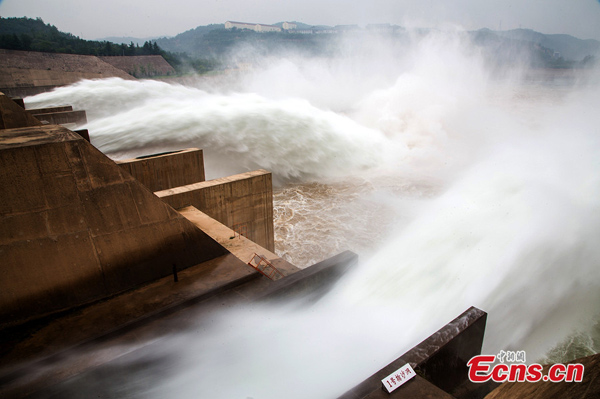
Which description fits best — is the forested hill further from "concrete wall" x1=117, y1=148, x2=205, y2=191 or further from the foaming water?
"concrete wall" x1=117, y1=148, x2=205, y2=191

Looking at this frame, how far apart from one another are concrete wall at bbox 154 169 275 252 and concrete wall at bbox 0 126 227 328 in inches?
118

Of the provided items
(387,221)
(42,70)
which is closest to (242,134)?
(387,221)

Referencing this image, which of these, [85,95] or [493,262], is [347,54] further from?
[493,262]

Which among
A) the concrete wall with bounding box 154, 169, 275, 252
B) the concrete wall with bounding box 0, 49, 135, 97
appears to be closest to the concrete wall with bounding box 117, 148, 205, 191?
the concrete wall with bounding box 154, 169, 275, 252

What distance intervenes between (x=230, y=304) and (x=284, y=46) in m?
119

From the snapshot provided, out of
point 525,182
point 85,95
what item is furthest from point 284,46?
point 525,182

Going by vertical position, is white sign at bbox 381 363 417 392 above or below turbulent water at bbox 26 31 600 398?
above

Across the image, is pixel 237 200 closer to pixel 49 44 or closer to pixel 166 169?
pixel 166 169

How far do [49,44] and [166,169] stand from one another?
55646mm

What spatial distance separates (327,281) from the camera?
6.75 metres

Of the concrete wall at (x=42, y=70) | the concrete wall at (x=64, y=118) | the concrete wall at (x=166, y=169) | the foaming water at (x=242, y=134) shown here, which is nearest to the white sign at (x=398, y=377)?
the concrete wall at (x=166, y=169)

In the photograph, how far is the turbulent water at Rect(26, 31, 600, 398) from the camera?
5.24 m

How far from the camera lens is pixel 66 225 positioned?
5.00 meters

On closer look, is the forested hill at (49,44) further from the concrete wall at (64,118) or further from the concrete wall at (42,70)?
the concrete wall at (64,118)
